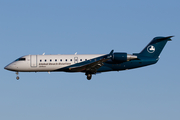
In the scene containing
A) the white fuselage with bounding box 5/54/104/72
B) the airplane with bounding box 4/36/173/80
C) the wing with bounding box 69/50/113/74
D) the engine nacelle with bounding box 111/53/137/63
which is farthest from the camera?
the white fuselage with bounding box 5/54/104/72

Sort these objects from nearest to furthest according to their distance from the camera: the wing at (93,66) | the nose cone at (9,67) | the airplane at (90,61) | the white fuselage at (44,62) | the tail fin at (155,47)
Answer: the wing at (93,66) < the airplane at (90,61) < the white fuselage at (44,62) < the tail fin at (155,47) < the nose cone at (9,67)

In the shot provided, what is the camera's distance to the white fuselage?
50.4 metres

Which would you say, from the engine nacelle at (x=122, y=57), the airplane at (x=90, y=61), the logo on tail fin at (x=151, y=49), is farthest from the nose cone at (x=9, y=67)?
the logo on tail fin at (x=151, y=49)

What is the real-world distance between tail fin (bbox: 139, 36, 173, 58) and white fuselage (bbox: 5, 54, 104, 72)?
5.86 meters

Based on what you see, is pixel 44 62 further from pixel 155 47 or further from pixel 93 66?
pixel 155 47

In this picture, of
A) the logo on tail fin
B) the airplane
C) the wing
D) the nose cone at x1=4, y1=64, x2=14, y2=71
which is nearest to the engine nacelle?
the airplane

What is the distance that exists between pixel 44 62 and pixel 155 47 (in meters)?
13.8

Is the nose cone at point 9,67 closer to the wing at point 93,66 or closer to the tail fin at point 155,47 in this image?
the wing at point 93,66

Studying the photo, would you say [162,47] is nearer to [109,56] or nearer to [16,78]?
[109,56]

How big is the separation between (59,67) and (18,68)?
5356 mm

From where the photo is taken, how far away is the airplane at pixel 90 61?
4912 cm

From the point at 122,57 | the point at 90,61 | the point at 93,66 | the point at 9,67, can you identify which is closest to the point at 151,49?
the point at 122,57

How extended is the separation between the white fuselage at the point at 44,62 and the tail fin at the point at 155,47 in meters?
5.86

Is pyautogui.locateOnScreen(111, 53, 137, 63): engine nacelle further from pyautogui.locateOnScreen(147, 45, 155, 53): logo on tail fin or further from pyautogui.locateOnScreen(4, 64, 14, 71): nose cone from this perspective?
pyautogui.locateOnScreen(4, 64, 14, 71): nose cone
